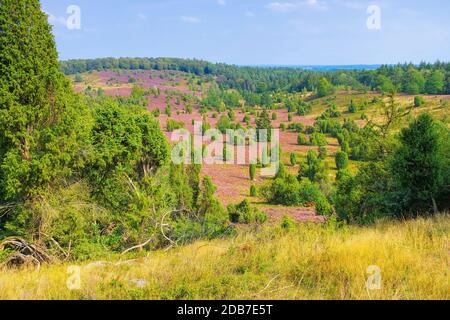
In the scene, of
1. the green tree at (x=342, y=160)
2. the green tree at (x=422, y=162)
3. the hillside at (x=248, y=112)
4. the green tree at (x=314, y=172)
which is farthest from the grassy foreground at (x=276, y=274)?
the green tree at (x=342, y=160)

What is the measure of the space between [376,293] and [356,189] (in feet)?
43.9

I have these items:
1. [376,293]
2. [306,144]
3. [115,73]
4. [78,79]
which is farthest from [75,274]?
[115,73]

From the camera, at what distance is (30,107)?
916cm

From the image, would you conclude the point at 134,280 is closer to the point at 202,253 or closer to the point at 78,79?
the point at 202,253

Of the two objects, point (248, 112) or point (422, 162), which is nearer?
point (422, 162)

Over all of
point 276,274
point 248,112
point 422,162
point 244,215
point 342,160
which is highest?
point 248,112

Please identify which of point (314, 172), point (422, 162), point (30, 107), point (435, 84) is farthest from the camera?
point (435, 84)

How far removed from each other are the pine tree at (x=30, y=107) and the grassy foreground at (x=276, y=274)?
3806mm

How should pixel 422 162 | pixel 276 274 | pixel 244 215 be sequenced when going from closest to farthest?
1. pixel 276 274
2. pixel 422 162
3. pixel 244 215

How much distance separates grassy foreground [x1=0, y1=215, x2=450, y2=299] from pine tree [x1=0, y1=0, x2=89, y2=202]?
3.81 m

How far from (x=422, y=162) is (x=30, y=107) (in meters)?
10.4

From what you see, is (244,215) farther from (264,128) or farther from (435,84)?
(435,84)

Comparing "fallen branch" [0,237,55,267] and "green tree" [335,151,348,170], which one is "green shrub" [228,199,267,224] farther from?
"green tree" [335,151,348,170]

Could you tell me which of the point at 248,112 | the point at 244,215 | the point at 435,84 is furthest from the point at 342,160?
the point at 435,84
